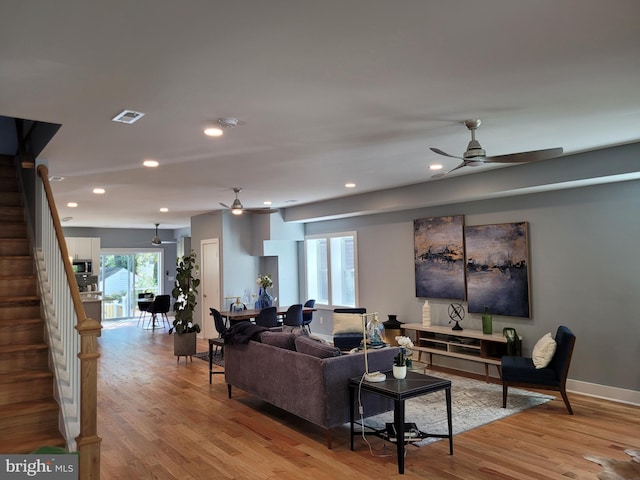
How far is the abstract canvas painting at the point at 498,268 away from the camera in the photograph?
579 centimetres

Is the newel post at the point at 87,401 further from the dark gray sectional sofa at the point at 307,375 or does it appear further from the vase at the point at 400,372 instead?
the vase at the point at 400,372

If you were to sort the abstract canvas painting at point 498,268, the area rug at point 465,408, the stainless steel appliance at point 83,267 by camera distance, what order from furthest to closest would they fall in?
the stainless steel appliance at point 83,267 → the abstract canvas painting at point 498,268 → the area rug at point 465,408

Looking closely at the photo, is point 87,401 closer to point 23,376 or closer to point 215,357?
point 23,376

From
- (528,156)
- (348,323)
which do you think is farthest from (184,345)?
(528,156)

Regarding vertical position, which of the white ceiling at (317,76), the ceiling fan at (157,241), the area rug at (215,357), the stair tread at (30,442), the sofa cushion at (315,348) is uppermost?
the white ceiling at (317,76)

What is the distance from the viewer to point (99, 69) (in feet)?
8.02

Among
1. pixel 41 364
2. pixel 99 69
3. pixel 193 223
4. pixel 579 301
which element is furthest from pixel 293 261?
pixel 99 69

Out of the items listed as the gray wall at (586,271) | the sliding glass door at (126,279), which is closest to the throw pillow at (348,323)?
the gray wall at (586,271)

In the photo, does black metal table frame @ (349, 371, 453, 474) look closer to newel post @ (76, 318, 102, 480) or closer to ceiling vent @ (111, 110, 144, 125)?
newel post @ (76, 318, 102, 480)

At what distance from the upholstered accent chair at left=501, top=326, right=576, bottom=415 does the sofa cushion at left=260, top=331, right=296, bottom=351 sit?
2263 millimetres

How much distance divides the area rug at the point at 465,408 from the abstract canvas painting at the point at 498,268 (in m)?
1.04

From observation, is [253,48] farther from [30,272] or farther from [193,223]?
[193,223]

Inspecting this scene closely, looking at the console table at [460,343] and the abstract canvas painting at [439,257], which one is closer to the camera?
the console table at [460,343]

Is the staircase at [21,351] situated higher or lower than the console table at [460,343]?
higher
